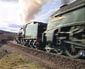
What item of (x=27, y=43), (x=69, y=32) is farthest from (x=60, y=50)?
(x=27, y=43)

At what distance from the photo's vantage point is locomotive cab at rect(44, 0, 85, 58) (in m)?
11.3

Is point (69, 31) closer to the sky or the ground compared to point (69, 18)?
closer to the ground

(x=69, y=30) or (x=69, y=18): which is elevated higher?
(x=69, y=18)

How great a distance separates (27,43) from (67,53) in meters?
10.6

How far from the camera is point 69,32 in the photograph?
40.4 ft

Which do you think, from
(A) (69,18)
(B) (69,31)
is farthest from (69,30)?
(A) (69,18)

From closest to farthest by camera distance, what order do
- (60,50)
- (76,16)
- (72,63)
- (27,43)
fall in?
(72,63)
(76,16)
(60,50)
(27,43)

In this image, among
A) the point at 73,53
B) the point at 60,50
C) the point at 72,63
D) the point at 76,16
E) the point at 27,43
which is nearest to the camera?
the point at 72,63

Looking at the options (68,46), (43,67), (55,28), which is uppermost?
(55,28)

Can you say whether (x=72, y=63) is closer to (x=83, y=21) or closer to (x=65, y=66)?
(x=65, y=66)

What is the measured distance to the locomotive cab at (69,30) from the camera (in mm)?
11266

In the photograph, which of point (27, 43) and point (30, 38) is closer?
point (30, 38)

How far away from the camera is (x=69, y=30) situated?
1249cm

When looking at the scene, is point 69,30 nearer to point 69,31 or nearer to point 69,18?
point 69,31
